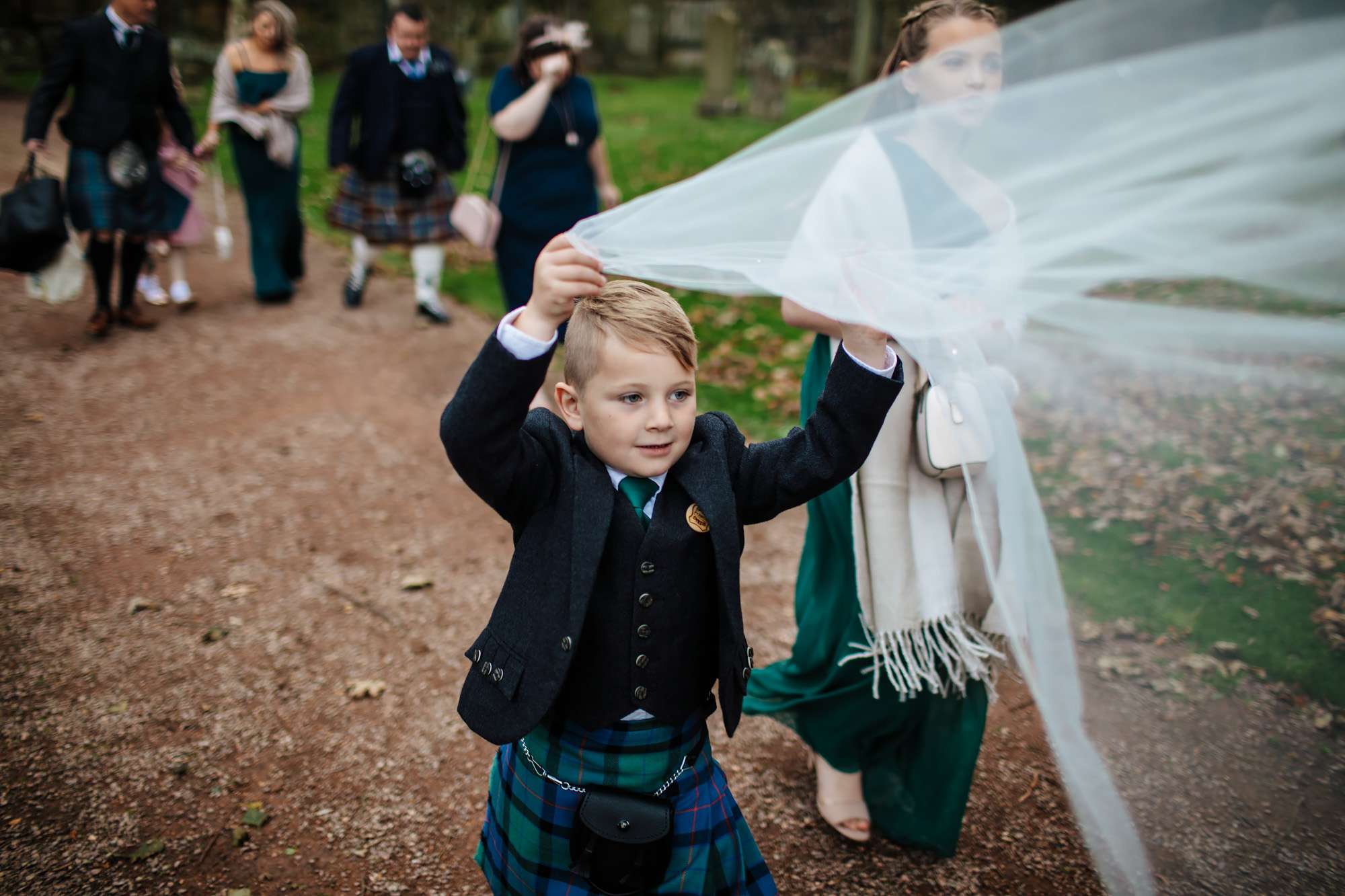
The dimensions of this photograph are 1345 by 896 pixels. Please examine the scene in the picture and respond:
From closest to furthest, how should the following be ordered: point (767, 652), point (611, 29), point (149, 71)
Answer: point (767, 652) → point (149, 71) → point (611, 29)

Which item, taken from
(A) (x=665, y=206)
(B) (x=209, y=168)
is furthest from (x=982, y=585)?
(B) (x=209, y=168)

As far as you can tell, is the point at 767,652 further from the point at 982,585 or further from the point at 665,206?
the point at 665,206

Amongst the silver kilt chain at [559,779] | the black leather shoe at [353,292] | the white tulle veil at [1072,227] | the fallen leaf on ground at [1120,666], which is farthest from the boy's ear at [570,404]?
the black leather shoe at [353,292]

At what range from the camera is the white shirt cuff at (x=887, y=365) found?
1.68 m

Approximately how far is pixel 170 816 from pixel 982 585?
7.46ft

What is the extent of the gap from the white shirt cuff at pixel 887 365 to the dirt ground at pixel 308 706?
5.08 feet

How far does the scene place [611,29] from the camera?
67.4ft

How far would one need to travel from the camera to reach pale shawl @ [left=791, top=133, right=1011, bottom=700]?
2.18 m

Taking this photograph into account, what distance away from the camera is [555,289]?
154 cm

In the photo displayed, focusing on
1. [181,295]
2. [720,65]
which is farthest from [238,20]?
[720,65]

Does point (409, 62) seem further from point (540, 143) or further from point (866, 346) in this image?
point (866, 346)

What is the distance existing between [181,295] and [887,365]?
6.42m

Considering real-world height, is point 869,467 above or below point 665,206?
below

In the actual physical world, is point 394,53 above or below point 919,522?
above
